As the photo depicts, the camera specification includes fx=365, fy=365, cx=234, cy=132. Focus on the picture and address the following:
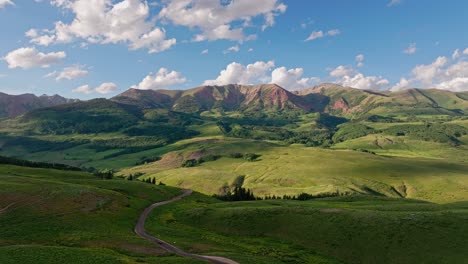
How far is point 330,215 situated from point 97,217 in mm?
57007

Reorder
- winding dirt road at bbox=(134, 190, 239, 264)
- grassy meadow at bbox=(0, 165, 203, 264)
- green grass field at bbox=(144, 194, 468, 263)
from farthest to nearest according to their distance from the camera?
green grass field at bbox=(144, 194, 468, 263)
winding dirt road at bbox=(134, 190, 239, 264)
grassy meadow at bbox=(0, 165, 203, 264)

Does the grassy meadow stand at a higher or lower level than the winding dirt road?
higher

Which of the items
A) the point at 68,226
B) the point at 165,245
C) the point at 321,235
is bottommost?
the point at 165,245

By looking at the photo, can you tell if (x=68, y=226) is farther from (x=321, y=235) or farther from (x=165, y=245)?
(x=321, y=235)

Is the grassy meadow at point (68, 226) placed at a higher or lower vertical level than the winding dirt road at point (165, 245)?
higher

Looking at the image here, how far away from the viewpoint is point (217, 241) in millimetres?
79688

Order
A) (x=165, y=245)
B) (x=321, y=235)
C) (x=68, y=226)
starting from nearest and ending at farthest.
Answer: (x=165, y=245) → (x=68, y=226) → (x=321, y=235)

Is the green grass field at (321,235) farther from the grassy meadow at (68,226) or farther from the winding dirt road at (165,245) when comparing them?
the grassy meadow at (68,226)

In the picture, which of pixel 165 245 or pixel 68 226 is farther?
pixel 68 226

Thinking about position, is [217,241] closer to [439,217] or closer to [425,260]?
[425,260]

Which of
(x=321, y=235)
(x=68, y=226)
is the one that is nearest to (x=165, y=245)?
(x=68, y=226)

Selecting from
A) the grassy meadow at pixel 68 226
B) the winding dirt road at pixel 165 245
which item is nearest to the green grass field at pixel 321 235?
the winding dirt road at pixel 165 245

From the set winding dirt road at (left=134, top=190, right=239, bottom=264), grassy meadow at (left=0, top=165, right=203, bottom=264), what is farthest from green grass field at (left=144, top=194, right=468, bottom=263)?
grassy meadow at (left=0, top=165, right=203, bottom=264)

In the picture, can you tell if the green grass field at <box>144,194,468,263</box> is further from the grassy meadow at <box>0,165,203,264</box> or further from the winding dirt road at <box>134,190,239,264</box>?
the grassy meadow at <box>0,165,203,264</box>
